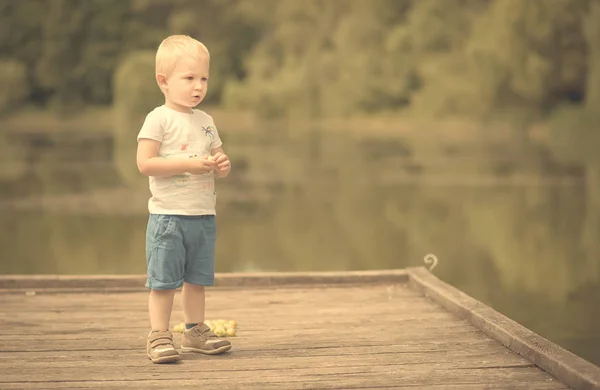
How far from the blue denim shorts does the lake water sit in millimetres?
3894

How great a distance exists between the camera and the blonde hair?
3754 mm

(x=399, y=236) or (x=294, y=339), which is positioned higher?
(x=294, y=339)

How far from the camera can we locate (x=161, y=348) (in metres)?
3.70

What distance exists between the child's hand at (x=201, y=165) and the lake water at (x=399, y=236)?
409 centimetres

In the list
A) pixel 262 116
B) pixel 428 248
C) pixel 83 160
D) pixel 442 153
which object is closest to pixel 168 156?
pixel 428 248

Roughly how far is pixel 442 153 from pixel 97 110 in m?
21.8

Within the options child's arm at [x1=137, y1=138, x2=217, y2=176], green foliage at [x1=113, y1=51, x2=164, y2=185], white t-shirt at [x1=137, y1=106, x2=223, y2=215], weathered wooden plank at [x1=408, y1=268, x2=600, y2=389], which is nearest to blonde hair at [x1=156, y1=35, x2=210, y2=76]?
white t-shirt at [x1=137, y1=106, x2=223, y2=215]

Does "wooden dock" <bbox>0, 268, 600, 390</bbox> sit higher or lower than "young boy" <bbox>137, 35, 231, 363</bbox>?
lower

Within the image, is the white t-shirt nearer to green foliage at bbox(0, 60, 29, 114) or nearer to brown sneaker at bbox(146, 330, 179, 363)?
brown sneaker at bbox(146, 330, 179, 363)

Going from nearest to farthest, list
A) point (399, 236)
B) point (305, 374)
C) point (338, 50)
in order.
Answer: point (305, 374) < point (399, 236) < point (338, 50)

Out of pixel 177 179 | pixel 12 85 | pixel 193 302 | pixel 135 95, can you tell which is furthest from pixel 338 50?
pixel 177 179

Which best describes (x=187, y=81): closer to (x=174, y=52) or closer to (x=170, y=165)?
(x=174, y=52)

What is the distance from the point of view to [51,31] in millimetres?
43531

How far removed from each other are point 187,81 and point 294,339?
114cm
